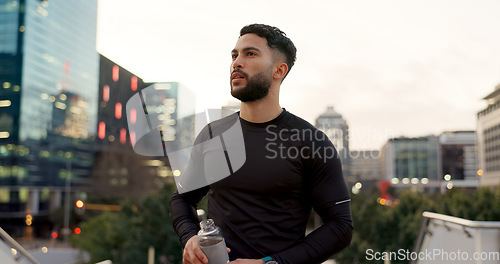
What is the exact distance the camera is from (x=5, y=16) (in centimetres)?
7512

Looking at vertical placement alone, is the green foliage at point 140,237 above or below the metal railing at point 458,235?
below

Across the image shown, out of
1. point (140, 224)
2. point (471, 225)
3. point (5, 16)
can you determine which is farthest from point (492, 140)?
point (471, 225)

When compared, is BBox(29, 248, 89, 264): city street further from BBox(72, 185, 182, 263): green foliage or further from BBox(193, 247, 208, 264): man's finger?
BBox(193, 247, 208, 264): man's finger

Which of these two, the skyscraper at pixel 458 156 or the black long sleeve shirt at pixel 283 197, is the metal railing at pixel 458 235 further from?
the skyscraper at pixel 458 156

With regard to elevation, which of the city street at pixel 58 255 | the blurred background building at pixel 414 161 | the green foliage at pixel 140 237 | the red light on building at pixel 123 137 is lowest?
the city street at pixel 58 255

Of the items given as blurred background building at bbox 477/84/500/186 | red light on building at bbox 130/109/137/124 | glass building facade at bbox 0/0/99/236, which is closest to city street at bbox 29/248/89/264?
glass building facade at bbox 0/0/99/236

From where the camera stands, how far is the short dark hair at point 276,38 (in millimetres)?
1844

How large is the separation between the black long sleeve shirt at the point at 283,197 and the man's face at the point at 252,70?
15 cm

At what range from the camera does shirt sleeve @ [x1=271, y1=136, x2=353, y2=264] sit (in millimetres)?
1660

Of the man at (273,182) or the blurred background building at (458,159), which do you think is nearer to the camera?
the man at (273,182)

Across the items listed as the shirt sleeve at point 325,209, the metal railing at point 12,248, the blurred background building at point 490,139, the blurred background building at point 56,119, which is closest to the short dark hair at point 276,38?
the shirt sleeve at point 325,209

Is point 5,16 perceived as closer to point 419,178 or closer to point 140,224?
point 140,224

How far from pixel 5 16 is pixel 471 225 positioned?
85930mm

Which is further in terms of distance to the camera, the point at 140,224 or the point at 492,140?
the point at 492,140
